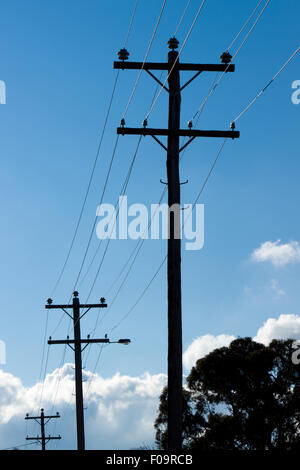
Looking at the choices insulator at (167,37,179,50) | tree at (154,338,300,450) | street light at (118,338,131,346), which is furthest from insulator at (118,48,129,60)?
tree at (154,338,300,450)

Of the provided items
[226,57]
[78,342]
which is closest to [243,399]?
[78,342]

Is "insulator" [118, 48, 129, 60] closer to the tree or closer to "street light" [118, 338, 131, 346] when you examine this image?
"street light" [118, 338, 131, 346]

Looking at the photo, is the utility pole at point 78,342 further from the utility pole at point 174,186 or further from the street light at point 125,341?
the utility pole at point 174,186

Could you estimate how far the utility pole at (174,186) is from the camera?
14.6m

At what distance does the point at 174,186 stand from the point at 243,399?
31.3 meters

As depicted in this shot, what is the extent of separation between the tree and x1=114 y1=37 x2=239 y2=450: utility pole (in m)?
30.0

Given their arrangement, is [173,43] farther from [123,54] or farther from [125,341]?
[125,341]

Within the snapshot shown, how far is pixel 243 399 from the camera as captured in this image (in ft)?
148

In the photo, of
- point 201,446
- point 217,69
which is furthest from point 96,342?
point 217,69
